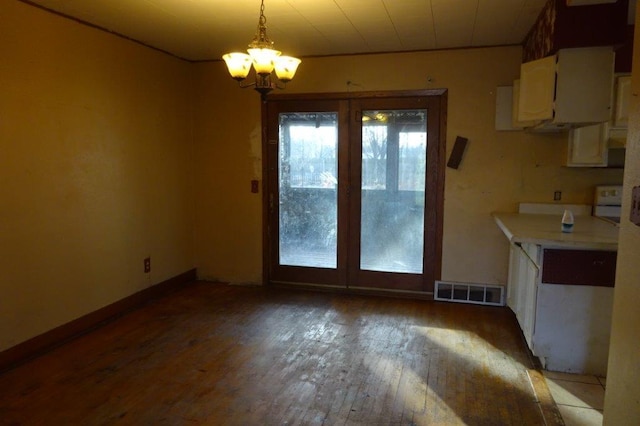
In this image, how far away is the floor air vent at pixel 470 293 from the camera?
4305 millimetres

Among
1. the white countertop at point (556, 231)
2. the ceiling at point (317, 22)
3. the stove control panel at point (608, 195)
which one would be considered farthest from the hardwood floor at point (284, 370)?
the ceiling at point (317, 22)

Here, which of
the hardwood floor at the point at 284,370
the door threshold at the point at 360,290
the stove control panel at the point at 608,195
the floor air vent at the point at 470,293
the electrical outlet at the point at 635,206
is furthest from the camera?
the door threshold at the point at 360,290

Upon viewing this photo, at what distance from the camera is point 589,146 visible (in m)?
3.56

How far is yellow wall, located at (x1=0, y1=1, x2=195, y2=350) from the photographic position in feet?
9.82

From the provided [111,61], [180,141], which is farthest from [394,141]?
[111,61]

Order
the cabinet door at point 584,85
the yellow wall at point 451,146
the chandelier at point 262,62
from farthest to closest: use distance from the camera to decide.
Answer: the yellow wall at point 451,146 → the cabinet door at point 584,85 → the chandelier at point 262,62

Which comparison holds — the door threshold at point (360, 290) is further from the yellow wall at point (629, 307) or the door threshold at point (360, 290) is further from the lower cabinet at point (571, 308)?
the yellow wall at point (629, 307)

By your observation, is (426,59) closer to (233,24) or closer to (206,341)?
(233,24)

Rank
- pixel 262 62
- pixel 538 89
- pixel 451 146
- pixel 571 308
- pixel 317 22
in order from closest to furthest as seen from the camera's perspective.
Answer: pixel 262 62, pixel 571 308, pixel 538 89, pixel 317 22, pixel 451 146

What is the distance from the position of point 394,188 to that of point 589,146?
1.69 meters

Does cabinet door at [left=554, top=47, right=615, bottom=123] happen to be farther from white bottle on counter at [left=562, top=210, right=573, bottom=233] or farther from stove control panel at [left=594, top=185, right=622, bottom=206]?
stove control panel at [left=594, top=185, right=622, bottom=206]

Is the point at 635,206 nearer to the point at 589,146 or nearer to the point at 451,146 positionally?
the point at 589,146

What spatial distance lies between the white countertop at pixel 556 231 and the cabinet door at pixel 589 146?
469mm

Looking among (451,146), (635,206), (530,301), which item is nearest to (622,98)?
(451,146)
